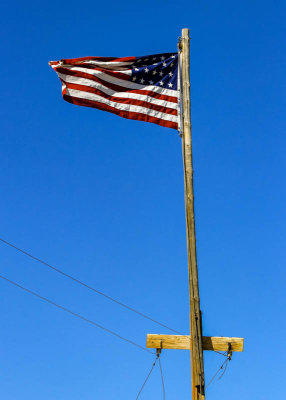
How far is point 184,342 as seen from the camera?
7.02 metres

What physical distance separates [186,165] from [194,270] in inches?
68.4

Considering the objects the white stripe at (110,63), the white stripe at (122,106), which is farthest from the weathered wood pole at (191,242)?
the white stripe at (110,63)

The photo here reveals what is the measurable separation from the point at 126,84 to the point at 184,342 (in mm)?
4970

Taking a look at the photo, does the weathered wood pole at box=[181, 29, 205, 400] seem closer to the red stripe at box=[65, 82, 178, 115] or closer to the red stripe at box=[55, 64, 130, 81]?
the red stripe at box=[65, 82, 178, 115]

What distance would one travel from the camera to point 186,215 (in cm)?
762

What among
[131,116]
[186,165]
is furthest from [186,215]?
[131,116]

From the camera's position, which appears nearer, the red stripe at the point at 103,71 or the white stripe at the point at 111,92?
the white stripe at the point at 111,92

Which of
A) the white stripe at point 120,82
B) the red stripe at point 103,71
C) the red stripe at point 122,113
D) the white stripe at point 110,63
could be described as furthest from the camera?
the white stripe at point 110,63

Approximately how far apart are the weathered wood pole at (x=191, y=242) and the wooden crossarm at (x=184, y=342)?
0.49ft

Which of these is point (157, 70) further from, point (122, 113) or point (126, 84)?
point (122, 113)

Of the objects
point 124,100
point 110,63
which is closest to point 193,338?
point 124,100

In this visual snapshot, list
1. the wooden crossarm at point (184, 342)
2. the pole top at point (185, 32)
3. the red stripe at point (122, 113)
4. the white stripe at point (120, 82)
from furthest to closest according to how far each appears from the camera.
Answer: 1. the white stripe at point (120, 82)
2. the pole top at point (185, 32)
3. the red stripe at point (122, 113)
4. the wooden crossarm at point (184, 342)

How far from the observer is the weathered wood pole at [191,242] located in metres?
6.70

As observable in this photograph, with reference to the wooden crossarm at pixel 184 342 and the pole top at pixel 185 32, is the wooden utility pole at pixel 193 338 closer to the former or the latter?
the wooden crossarm at pixel 184 342
